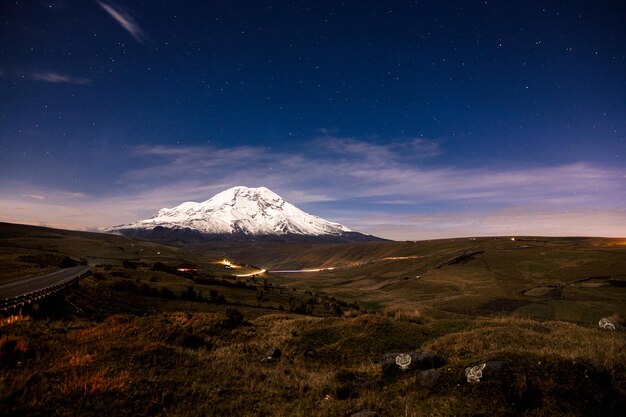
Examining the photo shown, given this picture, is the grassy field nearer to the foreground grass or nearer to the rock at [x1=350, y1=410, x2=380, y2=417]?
the foreground grass

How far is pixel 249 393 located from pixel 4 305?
25.6 m

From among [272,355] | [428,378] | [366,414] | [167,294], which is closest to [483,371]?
[428,378]

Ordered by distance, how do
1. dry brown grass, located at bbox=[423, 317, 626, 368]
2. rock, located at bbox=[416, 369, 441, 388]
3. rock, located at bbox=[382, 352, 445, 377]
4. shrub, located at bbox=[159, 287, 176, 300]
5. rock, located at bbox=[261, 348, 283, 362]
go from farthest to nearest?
shrub, located at bbox=[159, 287, 176, 300]
rock, located at bbox=[261, 348, 283, 362]
dry brown grass, located at bbox=[423, 317, 626, 368]
rock, located at bbox=[382, 352, 445, 377]
rock, located at bbox=[416, 369, 441, 388]

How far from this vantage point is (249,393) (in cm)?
1391

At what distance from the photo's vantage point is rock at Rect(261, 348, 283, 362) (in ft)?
68.1

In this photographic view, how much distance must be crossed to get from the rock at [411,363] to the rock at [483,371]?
286 centimetres

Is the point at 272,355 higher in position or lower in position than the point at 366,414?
lower

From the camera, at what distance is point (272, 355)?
21234 millimetres

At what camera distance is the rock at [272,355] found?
68.1ft

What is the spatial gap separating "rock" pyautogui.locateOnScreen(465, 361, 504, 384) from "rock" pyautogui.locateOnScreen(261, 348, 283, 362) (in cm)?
1197

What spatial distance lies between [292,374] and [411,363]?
5666mm

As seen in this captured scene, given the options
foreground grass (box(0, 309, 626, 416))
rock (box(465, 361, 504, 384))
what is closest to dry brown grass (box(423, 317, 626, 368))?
foreground grass (box(0, 309, 626, 416))

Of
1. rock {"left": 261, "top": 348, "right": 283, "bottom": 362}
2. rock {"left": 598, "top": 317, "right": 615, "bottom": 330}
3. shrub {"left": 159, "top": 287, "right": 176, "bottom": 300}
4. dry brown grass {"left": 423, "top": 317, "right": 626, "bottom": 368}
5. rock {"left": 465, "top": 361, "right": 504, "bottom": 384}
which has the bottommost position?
shrub {"left": 159, "top": 287, "right": 176, "bottom": 300}

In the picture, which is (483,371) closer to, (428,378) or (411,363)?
(428,378)
